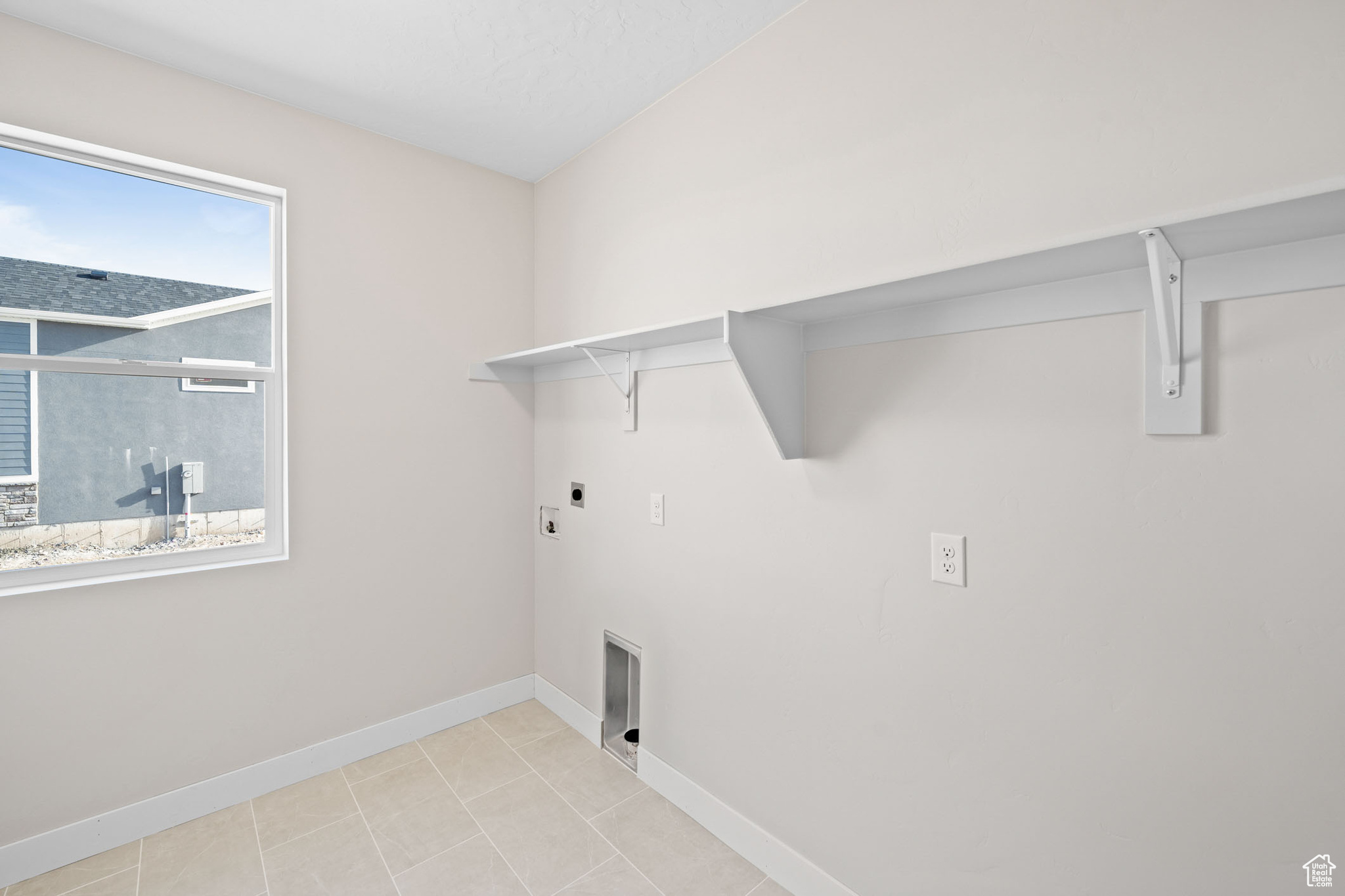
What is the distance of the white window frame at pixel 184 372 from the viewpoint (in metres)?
1.83

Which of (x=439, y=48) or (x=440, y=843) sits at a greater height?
(x=439, y=48)

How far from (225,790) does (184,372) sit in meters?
1.52

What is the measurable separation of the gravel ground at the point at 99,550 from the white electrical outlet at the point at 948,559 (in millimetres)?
2383

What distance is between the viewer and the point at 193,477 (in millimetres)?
2109

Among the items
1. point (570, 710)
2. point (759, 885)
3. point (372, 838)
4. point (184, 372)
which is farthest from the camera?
point (570, 710)

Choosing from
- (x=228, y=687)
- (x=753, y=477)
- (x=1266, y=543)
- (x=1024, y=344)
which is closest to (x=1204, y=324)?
(x=1024, y=344)

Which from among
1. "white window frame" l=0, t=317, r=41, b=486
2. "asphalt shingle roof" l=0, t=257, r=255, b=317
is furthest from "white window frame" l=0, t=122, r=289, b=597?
"asphalt shingle roof" l=0, t=257, r=255, b=317

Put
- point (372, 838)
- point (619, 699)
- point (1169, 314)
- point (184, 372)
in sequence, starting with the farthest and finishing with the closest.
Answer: point (619, 699)
point (184, 372)
point (372, 838)
point (1169, 314)

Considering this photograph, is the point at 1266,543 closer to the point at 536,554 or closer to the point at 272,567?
the point at 536,554

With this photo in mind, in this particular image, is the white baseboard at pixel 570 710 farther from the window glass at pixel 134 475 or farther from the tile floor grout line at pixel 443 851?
the window glass at pixel 134 475

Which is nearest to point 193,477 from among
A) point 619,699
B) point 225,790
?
point 225,790

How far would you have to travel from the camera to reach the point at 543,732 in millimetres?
2602

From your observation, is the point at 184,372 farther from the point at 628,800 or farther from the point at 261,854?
the point at 628,800

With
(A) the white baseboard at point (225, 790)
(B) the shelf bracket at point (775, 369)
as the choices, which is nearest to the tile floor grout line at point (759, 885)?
(B) the shelf bracket at point (775, 369)
